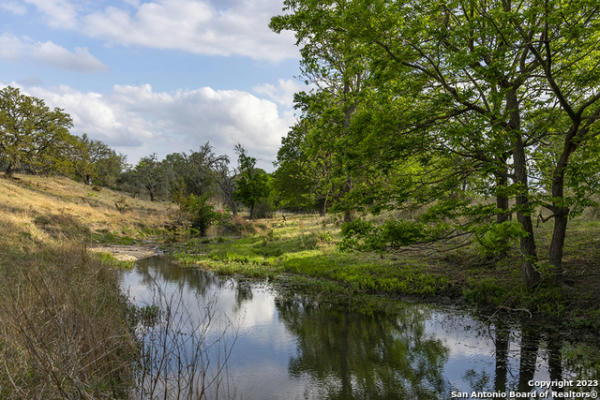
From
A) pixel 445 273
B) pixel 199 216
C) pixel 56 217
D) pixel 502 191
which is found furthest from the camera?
pixel 199 216

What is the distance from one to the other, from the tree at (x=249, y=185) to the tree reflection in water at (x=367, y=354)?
3798cm

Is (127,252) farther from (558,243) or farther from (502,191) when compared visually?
(558,243)

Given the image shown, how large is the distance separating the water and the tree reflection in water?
0.02 m

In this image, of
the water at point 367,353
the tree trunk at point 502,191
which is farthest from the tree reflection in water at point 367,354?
the tree trunk at point 502,191

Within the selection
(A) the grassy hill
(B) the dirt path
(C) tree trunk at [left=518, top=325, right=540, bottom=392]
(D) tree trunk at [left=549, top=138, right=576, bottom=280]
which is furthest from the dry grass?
(D) tree trunk at [left=549, top=138, right=576, bottom=280]

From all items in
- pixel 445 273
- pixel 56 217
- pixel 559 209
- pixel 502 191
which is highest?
pixel 502 191

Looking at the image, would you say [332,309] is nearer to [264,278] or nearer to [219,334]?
[219,334]

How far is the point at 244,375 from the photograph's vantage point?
6.77m

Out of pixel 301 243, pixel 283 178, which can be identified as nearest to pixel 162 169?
pixel 283 178

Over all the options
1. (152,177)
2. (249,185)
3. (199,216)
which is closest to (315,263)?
(199,216)

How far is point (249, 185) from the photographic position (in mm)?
50062

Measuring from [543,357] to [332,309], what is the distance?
5216mm

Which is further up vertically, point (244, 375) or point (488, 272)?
point (488, 272)

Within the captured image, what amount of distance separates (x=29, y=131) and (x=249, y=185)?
25.1m
